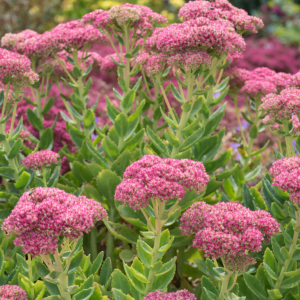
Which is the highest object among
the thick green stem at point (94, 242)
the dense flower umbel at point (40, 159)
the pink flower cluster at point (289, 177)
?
the pink flower cluster at point (289, 177)

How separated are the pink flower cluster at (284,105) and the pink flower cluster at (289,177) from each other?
0.35 meters

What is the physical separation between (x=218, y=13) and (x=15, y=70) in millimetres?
1230

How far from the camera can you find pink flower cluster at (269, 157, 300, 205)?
61.6 inches

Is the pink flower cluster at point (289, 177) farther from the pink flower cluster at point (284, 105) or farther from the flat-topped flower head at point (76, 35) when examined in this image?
the flat-topped flower head at point (76, 35)

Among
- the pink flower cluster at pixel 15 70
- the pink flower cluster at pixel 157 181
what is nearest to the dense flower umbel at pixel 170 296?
the pink flower cluster at pixel 157 181

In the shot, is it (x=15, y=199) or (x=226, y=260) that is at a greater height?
(x=226, y=260)

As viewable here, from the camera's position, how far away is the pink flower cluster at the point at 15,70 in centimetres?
216

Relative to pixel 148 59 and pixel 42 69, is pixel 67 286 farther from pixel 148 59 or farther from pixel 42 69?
pixel 42 69

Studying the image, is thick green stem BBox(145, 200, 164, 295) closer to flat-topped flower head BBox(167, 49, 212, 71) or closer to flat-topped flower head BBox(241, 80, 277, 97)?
flat-topped flower head BBox(167, 49, 212, 71)

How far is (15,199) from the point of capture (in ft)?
7.88

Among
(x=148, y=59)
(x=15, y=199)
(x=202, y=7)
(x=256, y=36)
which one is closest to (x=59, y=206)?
(x=15, y=199)

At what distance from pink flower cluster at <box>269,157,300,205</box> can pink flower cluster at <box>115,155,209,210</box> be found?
29cm

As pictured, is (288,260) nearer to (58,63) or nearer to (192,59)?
(192,59)

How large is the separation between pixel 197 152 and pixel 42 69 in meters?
1.20
